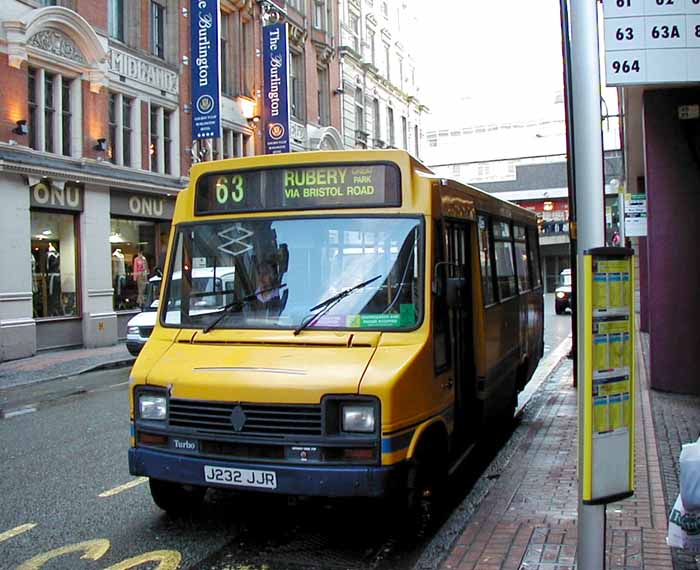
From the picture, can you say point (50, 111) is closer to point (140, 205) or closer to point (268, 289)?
point (140, 205)

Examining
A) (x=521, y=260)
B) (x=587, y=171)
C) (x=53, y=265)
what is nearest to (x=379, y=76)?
(x=53, y=265)

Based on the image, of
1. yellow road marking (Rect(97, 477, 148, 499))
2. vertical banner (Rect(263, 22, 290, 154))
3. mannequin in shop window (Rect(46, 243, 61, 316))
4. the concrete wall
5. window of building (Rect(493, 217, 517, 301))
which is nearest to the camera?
yellow road marking (Rect(97, 477, 148, 499))

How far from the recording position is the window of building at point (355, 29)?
1583 inches

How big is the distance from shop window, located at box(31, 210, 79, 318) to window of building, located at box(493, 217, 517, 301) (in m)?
13.6

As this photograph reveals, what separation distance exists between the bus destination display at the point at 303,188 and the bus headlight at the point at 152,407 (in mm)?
1578

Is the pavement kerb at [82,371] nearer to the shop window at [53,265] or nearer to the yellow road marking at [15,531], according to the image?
the shop window at [53,265]

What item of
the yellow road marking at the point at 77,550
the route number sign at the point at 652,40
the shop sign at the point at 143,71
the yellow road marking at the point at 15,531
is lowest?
the yellow road marking at the point at 77,550

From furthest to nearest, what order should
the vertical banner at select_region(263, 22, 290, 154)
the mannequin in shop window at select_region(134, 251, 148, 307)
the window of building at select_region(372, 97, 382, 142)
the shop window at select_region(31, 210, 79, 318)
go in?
the window of building at select_region(372, 97, 382, 142) < the vertical banner at select_region(263, 22, 290, 154) < the mannequin in shop window at select_region(134, 251, 148, 307) < the shop window at select_region(31, 210, 79, 318)

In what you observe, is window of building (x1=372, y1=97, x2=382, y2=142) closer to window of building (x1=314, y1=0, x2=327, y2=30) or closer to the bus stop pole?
window of building (x1=314, y1=0, x2=327, y2=30)

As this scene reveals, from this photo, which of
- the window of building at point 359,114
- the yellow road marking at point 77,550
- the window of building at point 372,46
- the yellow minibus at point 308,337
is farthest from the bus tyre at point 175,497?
the window of building at point 372,46

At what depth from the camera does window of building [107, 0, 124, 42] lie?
2170cm

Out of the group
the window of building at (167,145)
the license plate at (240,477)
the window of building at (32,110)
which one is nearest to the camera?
the license plate at (240,477)

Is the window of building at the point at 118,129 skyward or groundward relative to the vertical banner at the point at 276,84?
groundward

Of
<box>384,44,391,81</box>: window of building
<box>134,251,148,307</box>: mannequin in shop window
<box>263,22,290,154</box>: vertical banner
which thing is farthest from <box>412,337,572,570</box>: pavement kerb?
<box>384,44,391,81</box>: window of building
